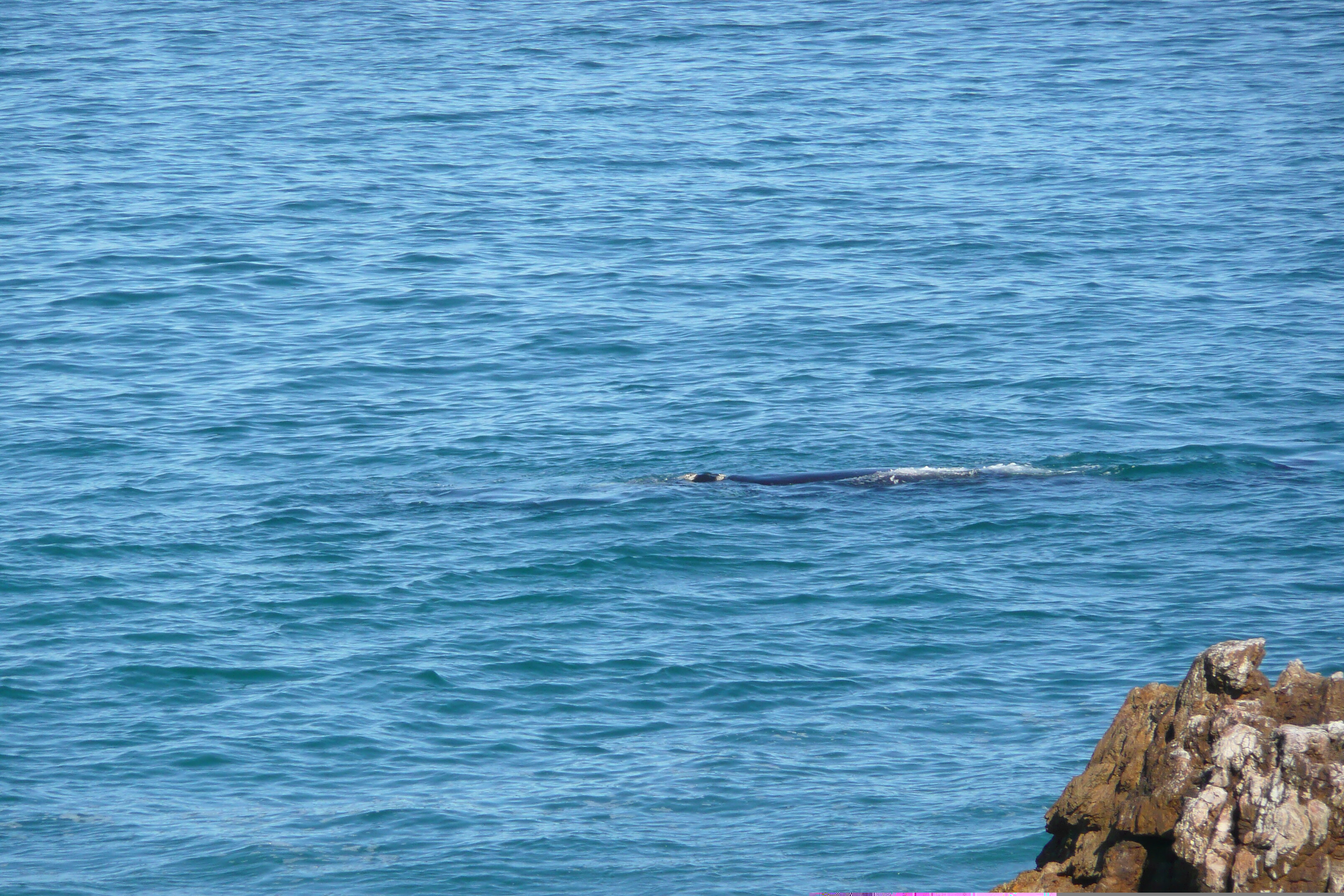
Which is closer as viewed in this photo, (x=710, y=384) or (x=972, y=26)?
(x=710, y=384)

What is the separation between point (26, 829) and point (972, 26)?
51.8 metres

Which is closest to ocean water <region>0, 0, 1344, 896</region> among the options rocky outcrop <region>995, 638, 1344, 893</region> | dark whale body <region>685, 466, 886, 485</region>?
dark whale body <region>685, 466, 886, 485</region>

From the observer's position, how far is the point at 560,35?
58.2 m

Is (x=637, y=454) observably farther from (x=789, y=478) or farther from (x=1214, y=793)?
(x=1214, y=793)

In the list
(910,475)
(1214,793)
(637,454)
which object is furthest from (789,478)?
(1214,793)

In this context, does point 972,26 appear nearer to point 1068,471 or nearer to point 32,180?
point 32,180

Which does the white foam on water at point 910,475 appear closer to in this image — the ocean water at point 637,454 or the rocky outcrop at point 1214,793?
the ocean water at point 637,454

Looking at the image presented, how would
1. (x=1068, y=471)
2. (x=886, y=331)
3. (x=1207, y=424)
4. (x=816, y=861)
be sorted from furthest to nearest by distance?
(x=886, y=331) < (x=1207, y=424) < (x=1068, y=471) < (x=816, y=861)

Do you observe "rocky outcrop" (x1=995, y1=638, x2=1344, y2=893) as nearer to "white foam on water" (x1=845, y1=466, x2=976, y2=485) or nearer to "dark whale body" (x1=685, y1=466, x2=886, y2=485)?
"white foam on water" (x1=845, y1=466, x2=976, y2=485)

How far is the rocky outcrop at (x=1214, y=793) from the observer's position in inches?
368

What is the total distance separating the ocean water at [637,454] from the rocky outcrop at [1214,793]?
2685mm

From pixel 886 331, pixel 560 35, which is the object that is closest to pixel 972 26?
pixel 560 35

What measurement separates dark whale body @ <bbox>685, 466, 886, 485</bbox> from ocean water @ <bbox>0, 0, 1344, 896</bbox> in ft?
0.87

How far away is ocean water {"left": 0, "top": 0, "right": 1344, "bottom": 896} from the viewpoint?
51.0ft
